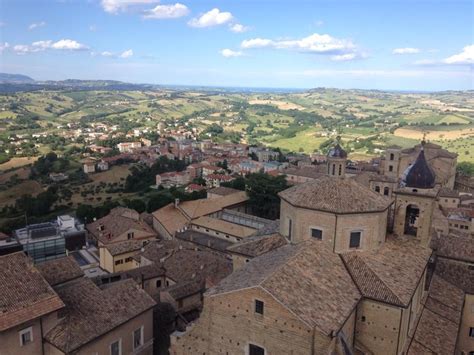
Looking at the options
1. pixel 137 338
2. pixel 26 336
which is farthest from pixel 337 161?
pixel 26 336

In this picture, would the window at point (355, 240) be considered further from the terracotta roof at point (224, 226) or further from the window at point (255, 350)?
the terracotta roof at point (224, 226)

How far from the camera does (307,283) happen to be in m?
20.0

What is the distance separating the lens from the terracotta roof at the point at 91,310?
22297mm

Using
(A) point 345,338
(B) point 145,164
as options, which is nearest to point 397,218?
(A) point 345,338

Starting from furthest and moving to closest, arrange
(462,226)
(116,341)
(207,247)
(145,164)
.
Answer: (145,164) → (462,226) → (207,247) → (116,341)

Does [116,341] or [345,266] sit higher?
[345,266]

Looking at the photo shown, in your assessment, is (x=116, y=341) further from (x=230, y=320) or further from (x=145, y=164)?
(x=145, y=164)

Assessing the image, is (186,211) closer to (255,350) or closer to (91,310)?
(91,310)

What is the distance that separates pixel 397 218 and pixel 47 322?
2148 centimetres

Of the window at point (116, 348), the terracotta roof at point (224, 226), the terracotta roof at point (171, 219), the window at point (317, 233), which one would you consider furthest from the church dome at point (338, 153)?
the terracotta roof at point (171, 219)

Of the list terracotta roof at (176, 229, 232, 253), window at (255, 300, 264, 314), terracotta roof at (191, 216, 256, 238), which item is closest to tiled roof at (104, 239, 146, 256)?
terracotta roof at (176, 229, 232, 253)

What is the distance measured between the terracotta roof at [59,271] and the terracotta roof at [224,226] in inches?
909

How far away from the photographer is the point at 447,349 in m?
22.4

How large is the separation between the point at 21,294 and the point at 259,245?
13.7 m
